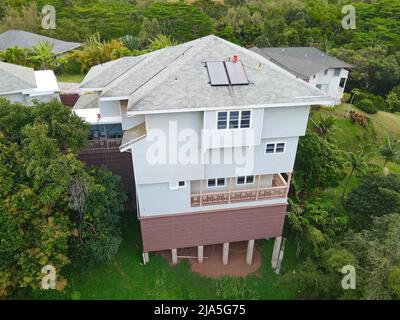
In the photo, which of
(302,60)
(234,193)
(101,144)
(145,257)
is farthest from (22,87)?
(302,60)

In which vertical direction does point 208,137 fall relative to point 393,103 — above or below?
above

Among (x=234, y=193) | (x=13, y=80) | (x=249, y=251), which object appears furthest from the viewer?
(x=13, y=80)

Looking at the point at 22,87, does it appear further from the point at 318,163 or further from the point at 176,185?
the point at 318,163

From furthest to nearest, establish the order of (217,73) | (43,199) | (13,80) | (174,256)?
(13,80), (174,256), (217,73), (43,199)

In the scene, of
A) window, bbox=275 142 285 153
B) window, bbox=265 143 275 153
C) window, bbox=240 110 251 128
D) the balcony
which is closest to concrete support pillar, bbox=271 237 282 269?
the balcony

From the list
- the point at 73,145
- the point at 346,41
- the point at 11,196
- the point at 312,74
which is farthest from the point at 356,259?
the point at 346,41

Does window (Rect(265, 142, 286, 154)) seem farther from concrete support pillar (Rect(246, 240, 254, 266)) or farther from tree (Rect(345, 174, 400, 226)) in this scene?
tree (Rect(345, 174, 400, 226))
